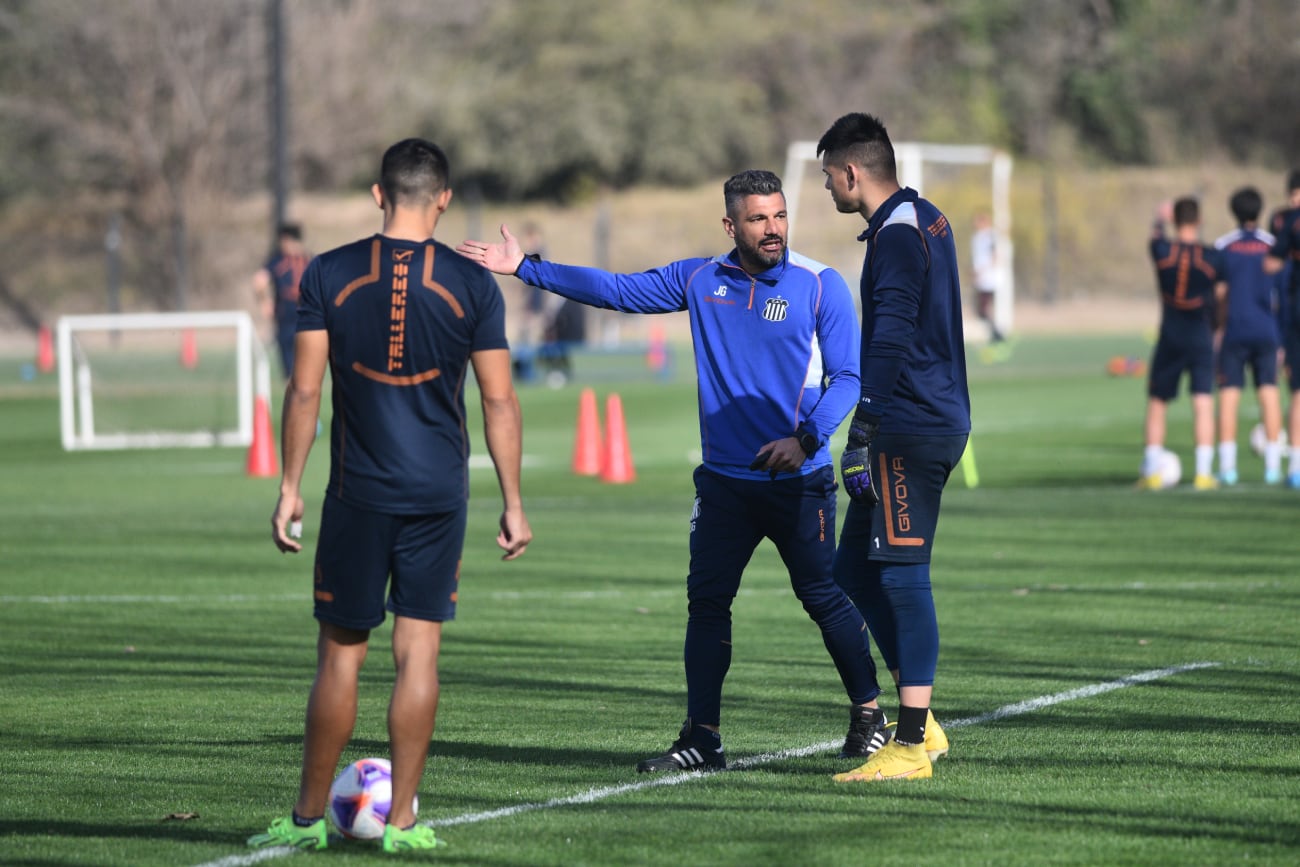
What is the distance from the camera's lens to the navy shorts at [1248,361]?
1644cm

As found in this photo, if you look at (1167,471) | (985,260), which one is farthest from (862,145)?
(985,260)

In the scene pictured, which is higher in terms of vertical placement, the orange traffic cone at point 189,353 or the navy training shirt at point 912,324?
the orange traffic cone at point 189,353

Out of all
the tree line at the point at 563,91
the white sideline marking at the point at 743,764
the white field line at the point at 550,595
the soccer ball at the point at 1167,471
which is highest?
the tree line at the point at 563,91

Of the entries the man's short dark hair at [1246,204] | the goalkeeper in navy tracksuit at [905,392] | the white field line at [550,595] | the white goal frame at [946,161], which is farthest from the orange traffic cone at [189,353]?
the goalkeeper in navy tracksuit at [905,392]

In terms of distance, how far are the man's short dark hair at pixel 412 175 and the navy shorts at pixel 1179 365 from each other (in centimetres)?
1110

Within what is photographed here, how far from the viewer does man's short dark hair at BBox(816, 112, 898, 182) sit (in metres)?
6.68

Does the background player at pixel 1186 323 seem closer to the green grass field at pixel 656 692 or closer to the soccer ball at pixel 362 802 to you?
the green grass field at pixel 656 692

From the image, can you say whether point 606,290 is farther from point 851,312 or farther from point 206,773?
point 206,773

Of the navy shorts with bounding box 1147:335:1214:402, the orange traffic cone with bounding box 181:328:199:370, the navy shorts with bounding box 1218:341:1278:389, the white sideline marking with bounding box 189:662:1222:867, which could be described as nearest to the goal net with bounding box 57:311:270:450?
the orange traffic cone with bounding box 181:328:199:370

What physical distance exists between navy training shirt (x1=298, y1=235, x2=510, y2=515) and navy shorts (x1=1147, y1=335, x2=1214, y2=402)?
36.5ft

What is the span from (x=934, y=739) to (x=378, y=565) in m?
2.16

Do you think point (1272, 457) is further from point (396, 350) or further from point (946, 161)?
point (946, 161)

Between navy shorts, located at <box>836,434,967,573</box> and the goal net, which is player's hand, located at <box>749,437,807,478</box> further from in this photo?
the goal net

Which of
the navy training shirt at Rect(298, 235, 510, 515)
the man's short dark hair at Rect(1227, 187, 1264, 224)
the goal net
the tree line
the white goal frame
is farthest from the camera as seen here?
the tree line
